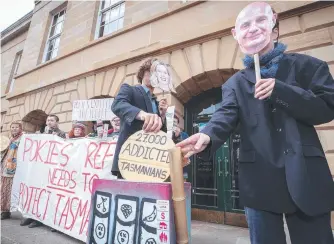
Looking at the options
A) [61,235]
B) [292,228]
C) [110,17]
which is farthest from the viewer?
[110,17]

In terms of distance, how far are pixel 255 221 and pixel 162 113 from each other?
114 centimetres

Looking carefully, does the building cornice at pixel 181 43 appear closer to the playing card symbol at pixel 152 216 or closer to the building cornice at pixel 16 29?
the playing card symbol at pixel 152 216

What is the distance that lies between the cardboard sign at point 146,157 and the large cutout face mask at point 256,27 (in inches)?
26.9

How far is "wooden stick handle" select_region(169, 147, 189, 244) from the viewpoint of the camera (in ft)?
3.21

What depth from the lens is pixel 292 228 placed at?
0.97 m

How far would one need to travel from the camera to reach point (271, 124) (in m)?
1.07

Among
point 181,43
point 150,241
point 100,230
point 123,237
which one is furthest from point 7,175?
point 181,43

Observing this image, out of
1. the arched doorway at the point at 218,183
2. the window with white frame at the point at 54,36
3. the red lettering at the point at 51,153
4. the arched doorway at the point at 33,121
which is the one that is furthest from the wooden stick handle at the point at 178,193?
the window with white frame at the point at 54,36

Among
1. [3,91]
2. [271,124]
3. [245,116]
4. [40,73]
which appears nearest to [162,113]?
[245,116]

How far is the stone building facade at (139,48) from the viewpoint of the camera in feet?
13.1

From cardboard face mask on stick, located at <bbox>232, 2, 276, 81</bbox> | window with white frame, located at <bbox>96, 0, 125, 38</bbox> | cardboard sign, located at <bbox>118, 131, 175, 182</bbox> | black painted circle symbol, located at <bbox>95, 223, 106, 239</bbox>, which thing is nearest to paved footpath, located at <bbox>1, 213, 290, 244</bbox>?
black painted circle symbol, located at <bbox>95, 223, 106, 239</bbox>

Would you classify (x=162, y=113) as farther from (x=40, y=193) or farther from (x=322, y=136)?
(x=322, y=136)

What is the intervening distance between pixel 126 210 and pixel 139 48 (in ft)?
17.3

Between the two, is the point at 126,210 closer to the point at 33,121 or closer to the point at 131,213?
the point at 131,213
